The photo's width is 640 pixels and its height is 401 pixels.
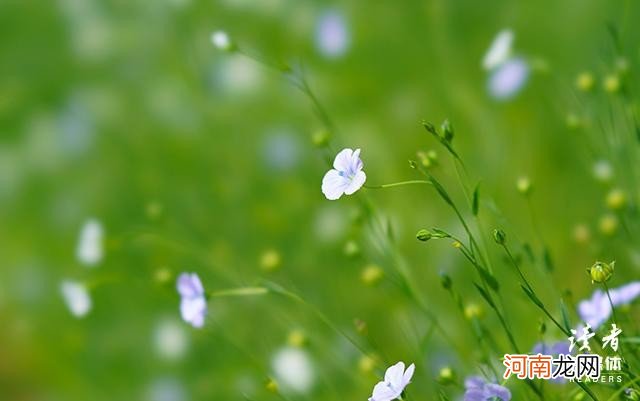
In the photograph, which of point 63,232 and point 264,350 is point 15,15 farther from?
point 264,350

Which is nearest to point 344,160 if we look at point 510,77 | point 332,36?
point 510,77

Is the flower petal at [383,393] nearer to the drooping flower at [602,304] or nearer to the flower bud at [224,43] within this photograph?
the drooping flower at [602,304]

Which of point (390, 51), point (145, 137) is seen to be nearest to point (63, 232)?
point (145, 137)

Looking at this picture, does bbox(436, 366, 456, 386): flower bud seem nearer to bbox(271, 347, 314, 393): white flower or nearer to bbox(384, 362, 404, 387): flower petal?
bbox(384, 362, 404, 387): flower petal

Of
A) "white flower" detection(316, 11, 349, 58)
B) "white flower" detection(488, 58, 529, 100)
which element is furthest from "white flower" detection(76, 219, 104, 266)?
"white flower" detection(488, 58, 529, 100)

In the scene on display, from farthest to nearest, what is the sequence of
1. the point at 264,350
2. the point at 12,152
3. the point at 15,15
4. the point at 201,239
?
the point at 15,15
the point at 12,152
the point at 201,239
the point at 264,350

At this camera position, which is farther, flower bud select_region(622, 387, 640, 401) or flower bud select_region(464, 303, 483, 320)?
flower bud select_region(464, 303, 483, 320)
